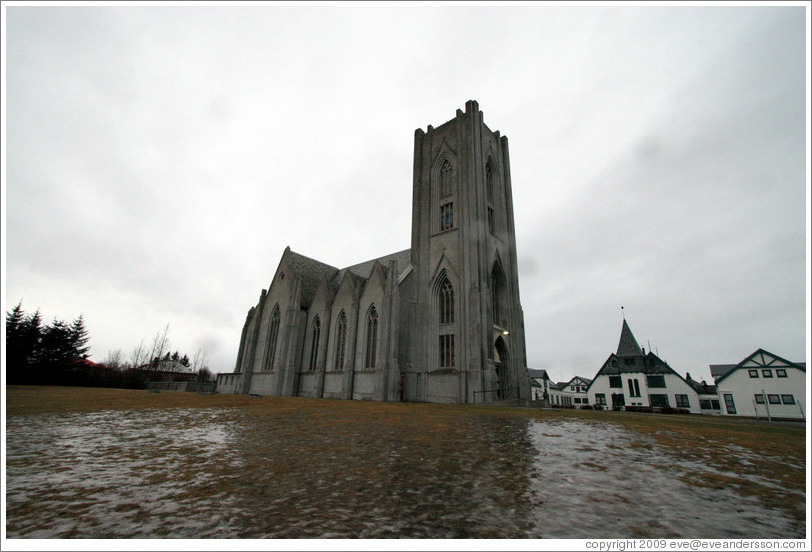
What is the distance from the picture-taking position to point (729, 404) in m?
43.8

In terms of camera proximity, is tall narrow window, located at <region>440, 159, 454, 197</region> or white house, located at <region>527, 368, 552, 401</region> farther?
white house, located at <region>527, 368, 552, 401</region>

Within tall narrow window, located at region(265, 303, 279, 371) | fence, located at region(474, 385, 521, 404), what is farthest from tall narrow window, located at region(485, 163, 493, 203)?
tall narrow window, located at region(265, 303, 279, 371)

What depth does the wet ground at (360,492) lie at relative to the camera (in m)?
2.45

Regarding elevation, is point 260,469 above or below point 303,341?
below

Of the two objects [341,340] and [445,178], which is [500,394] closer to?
[341,340]

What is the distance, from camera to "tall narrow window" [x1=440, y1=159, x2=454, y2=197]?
3250cm

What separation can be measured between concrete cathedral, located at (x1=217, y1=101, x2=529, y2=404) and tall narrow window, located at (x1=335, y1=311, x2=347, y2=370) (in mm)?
96

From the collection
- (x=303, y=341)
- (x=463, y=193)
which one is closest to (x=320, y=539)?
(x=463, y=193)

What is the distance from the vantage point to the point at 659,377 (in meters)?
52.3

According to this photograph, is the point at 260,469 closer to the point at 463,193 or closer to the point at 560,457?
the point at 560,457

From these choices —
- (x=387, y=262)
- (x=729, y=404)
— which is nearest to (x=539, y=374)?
(x=729, y=404)

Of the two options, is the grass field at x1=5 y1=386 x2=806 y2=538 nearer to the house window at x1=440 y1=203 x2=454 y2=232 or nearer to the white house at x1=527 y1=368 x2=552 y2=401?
the house window at x1=440 y1=203 x2=454 y2=232

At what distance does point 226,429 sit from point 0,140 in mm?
6213

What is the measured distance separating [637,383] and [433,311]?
4419 cm
